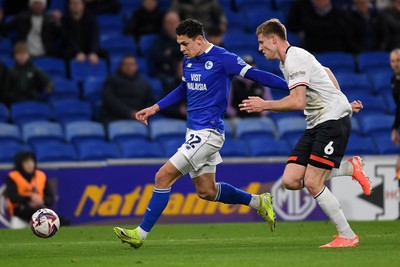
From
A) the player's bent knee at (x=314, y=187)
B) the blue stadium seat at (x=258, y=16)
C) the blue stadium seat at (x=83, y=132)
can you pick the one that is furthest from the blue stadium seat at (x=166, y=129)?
the player's bent knee at (x=314, y=187)

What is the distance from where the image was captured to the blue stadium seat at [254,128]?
16.8 metres

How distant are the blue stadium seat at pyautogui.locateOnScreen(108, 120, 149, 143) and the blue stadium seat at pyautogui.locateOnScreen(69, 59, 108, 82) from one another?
5.56 ft

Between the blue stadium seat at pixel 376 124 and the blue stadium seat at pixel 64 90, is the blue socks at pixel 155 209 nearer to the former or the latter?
the blue stadium seat at pixel 64 90

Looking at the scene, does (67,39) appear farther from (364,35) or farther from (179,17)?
(364,35)

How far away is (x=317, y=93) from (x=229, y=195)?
1.79m

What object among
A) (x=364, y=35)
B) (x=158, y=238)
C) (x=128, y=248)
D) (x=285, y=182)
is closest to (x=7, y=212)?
(x=158, y=238)

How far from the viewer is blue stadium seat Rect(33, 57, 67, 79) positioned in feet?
58.1

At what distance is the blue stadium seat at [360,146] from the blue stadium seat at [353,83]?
5.13 ft

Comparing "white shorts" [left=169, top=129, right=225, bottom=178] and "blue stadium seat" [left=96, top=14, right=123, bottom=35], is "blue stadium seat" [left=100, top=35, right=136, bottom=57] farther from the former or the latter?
"white shorts" [left=169, top=129, right=225, bottom=178]

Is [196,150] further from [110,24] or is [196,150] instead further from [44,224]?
[110,24]

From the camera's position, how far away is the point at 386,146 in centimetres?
1689

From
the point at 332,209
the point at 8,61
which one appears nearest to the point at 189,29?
the point at 332,209

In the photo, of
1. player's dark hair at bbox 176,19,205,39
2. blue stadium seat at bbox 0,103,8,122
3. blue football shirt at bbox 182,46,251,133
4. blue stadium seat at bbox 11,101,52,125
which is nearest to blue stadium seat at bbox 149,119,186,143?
blue stadium seat at bbox 11,101,52,125

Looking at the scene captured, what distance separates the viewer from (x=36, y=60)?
58.2 feet
